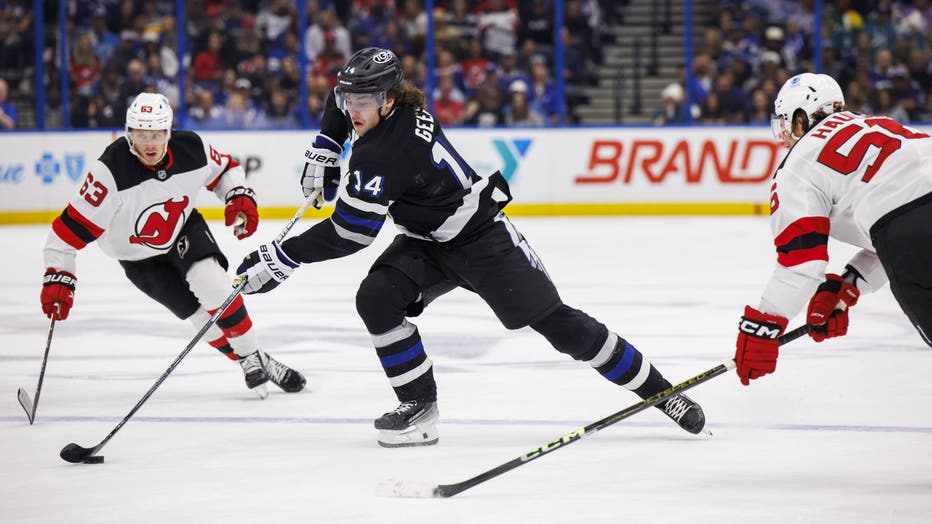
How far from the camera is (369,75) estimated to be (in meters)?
3.47

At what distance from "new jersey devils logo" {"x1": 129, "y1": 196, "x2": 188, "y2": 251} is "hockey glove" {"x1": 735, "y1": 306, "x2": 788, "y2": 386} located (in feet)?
6.89

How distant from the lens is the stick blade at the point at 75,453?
3402mm

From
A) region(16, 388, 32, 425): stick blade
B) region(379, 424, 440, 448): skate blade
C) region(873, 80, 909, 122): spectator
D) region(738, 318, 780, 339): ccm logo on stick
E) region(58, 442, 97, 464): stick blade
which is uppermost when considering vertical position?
region(738, 318, 780, 339): ccm logo on stick

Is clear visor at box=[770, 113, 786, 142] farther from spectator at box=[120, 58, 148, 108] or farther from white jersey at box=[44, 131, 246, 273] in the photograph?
spectator at box=[120, 58, 148, 108]

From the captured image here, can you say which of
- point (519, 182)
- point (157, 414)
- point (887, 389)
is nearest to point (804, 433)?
point (887, 389)

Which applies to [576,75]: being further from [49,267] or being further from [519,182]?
[49,267]

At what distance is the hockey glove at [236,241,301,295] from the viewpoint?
3.48m

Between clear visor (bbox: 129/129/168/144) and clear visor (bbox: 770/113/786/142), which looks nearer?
clear visor (bbox: 770/113/786/142)

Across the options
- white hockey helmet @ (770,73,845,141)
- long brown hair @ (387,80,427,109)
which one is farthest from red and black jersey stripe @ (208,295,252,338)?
white hockey helmet @ (770,73,845,141)

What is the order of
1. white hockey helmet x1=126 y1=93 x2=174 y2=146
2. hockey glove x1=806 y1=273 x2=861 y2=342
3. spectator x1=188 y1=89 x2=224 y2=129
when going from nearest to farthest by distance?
hockey glove x1=806 y1=273 x2=861 y2=342 → white hockey helmet x1=126 y1=93 x2=174 y2=146 → spectator x1=188 y1=89 x2=224 y2=129

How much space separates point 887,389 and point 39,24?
29.5 ft

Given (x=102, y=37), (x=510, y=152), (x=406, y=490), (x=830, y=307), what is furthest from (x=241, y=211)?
(x=102, y=37)

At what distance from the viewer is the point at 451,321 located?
599 centimetres

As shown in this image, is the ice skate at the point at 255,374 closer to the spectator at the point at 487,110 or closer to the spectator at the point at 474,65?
the spectator at the point at 487,110
